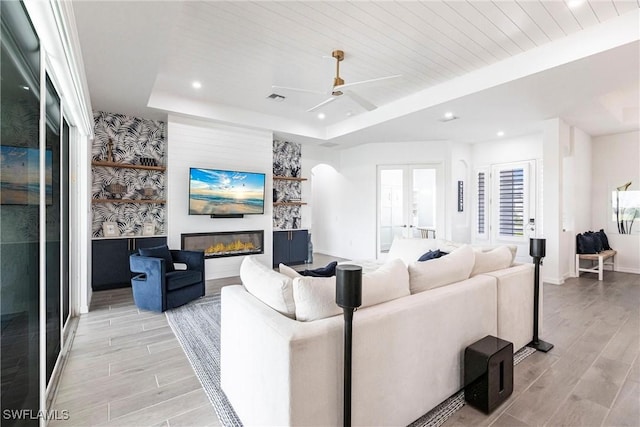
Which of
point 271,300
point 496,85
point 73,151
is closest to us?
point 271,300

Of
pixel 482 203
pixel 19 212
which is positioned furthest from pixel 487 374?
Result: pixel 482 203

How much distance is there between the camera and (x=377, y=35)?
127 inches

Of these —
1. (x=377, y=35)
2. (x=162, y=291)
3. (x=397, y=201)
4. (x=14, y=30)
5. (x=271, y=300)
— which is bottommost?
(x=162, y=291)

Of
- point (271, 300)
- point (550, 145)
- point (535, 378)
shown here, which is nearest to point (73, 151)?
point (271, 300)

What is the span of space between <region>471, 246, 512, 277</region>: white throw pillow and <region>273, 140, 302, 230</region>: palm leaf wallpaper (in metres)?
4.76

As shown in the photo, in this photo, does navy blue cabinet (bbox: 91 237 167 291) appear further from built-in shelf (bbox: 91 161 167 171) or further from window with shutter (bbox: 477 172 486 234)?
window with shutter (bbox: 477 172 486 234)

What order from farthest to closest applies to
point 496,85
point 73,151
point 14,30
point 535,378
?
point 496,85, point 73,151, point 535,378, point 14,30

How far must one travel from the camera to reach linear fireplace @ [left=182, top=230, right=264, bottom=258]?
554 cm

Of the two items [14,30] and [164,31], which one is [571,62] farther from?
[14,30]

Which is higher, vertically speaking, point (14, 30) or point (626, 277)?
point (14, 30)

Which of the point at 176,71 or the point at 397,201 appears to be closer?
the point at 176,71

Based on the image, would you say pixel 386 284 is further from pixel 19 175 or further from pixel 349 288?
pixel 19 175

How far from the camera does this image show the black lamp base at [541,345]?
2800mm

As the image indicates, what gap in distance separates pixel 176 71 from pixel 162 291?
2.82m
